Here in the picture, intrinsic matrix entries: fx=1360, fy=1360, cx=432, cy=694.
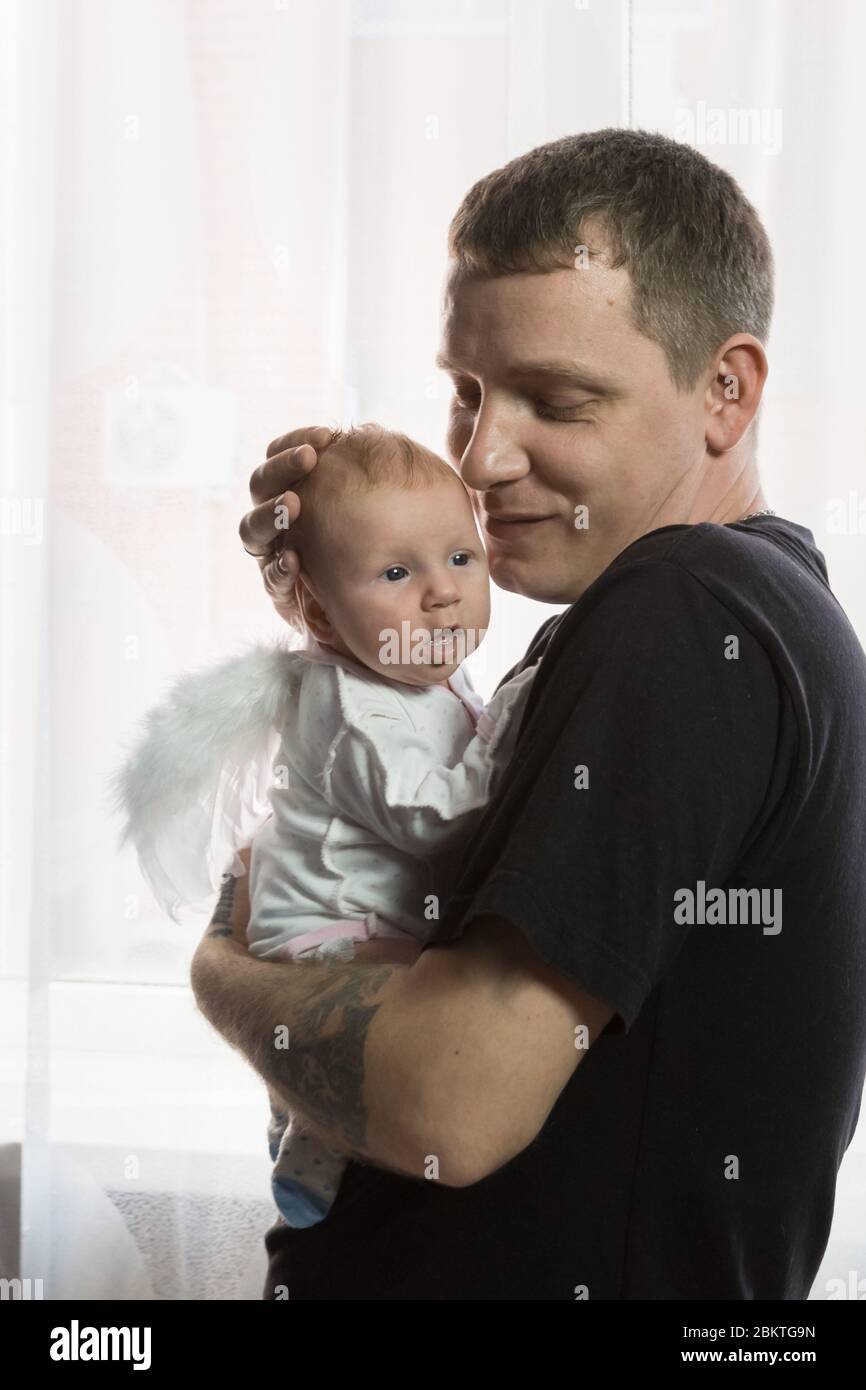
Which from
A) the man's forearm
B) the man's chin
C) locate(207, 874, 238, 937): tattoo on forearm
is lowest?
the man's forearm

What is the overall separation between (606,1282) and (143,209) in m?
1.86

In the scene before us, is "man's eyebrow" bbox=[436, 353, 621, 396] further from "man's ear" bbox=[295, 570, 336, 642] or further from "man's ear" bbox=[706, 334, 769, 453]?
"man's ear" bbox=[295, 570, 336, 642]

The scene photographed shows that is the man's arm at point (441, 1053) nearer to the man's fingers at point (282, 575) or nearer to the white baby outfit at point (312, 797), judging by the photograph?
the white baby outfit at point (312, 797)

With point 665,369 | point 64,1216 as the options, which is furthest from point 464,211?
point 64,1216

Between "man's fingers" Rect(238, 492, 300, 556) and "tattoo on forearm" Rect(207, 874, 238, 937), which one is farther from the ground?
"man's fingers" Rect(238, 492, 300, 556)

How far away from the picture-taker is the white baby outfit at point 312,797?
1.10m

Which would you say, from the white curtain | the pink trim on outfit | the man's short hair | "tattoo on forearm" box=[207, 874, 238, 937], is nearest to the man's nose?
the man's short hair

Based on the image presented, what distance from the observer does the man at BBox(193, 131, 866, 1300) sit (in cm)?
81

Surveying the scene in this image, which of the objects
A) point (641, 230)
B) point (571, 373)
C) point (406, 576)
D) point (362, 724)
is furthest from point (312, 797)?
point (641, 230)

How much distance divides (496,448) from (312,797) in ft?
1.13

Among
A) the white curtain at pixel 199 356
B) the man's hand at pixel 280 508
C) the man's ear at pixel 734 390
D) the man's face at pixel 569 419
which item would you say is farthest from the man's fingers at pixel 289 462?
the white curtain at pixel 199 356

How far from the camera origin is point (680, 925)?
0.82 m

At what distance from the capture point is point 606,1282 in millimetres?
909

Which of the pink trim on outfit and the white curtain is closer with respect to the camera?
the pink trim on outfit
